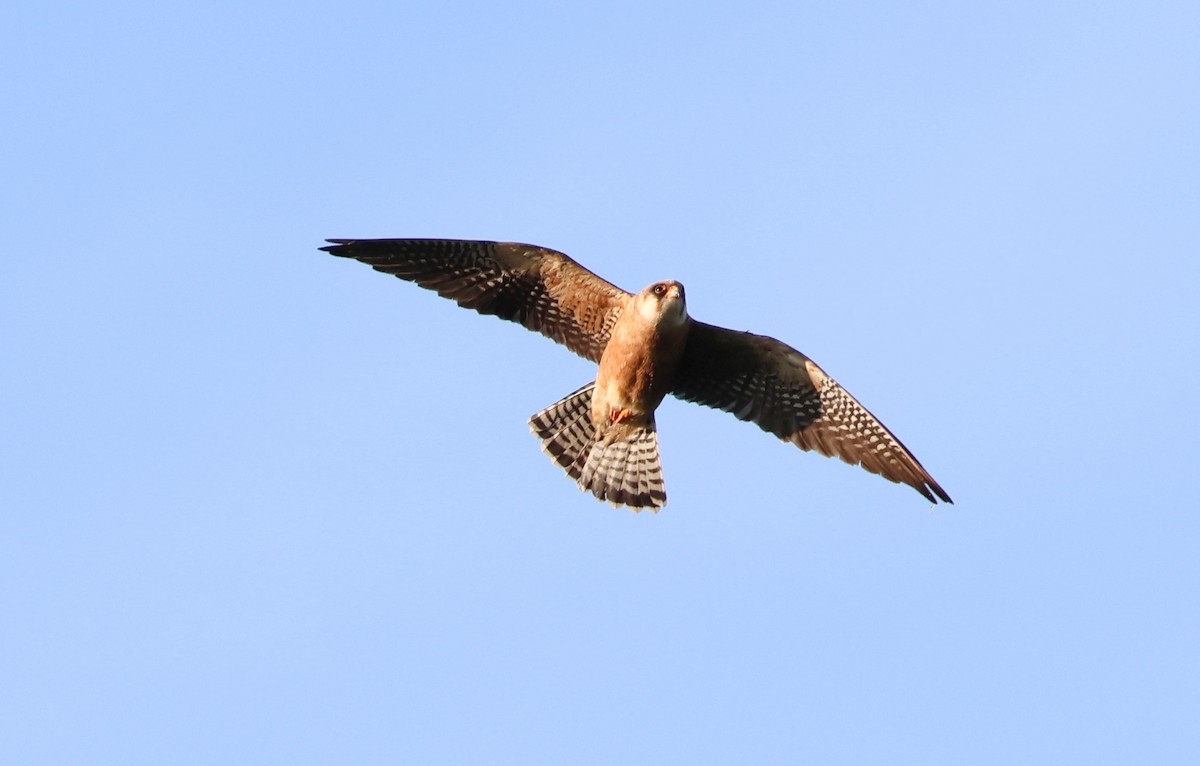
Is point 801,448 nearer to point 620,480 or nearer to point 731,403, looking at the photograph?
point 731,403

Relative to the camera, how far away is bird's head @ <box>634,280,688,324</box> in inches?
464

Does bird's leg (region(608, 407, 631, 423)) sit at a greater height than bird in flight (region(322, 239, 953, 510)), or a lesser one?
lesser

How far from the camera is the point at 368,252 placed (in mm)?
11922

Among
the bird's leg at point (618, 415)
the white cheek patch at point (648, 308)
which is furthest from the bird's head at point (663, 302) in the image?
the bird's leg at point (618, 415)

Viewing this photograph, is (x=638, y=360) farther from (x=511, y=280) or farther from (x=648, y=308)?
(x=511, y=280)

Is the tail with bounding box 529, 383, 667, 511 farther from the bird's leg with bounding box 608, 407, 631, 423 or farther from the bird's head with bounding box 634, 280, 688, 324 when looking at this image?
the bird's head with bounding box 634, 280, 688, 324

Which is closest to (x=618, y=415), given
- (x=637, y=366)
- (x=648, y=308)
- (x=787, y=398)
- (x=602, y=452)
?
(x=602, y=452)

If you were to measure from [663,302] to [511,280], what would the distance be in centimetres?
115

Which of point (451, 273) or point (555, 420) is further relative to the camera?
point (555, 420)

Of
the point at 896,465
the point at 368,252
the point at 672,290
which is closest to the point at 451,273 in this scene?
the point at 368,252

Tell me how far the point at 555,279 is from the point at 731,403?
1611 millimetres

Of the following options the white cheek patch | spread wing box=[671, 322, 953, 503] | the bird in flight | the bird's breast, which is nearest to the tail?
the bird in flight

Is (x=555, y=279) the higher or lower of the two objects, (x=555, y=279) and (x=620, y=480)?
the higher

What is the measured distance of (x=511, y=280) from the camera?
12219 millimetres
